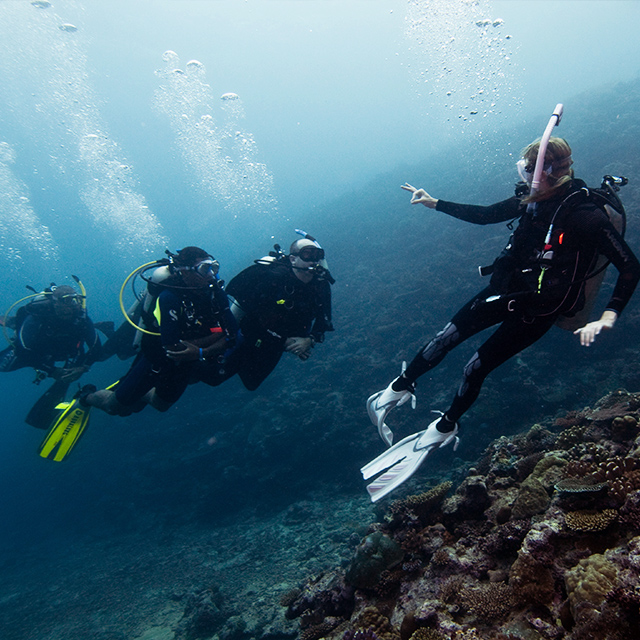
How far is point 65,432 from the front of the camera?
6.81 m

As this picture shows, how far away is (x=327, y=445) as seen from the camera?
1162 centimetres

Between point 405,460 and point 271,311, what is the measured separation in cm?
336

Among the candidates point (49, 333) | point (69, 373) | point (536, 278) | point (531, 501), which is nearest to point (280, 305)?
point (536, 278)

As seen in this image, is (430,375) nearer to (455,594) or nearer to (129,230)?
(455,594)

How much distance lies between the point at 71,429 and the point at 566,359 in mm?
13261

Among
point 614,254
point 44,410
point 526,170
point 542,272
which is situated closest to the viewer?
point 614,254

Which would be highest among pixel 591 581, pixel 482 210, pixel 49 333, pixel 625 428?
pixel 482 210

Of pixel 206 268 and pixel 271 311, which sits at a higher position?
pixel 206 268

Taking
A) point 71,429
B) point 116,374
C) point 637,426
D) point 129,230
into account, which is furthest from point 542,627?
point 129,230

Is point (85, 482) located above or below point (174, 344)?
below

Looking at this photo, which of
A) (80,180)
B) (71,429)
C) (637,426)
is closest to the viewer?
(637,426)

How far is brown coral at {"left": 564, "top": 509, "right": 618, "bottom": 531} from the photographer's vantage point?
7.17 feet

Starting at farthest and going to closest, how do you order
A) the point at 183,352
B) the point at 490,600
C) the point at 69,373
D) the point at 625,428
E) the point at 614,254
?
the point at 69,373
the point at 183,352
the point at 625,428
the point at 614,254
the point at 490,600

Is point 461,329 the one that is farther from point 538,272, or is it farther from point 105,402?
point 105,402
